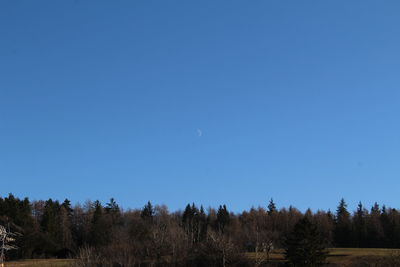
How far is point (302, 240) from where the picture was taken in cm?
8281

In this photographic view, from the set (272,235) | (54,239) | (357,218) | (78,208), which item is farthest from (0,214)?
(357,218)

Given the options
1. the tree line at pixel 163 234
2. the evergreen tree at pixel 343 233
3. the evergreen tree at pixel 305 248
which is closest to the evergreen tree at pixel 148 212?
the tree line at pixel 163 234

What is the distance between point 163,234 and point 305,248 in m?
33.5

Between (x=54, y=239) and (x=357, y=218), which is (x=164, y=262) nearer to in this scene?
(x=54, y=239)

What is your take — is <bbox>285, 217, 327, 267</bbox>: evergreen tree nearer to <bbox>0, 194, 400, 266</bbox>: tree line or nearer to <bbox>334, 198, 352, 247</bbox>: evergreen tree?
<bbox>0, 194, 400, 266</bbox>: tree line

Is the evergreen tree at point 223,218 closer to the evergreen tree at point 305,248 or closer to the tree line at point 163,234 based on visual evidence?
the tree line at point 163,234

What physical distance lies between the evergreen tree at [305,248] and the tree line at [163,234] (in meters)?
2.83

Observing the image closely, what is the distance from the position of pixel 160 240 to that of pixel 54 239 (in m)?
35.2

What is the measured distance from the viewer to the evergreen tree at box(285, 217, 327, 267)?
269 feet

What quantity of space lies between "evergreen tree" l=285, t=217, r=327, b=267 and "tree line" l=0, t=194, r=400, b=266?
2.83 meters

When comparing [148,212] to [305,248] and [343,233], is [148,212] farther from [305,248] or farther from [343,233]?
[305,248]

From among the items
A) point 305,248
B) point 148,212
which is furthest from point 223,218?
point 305,248

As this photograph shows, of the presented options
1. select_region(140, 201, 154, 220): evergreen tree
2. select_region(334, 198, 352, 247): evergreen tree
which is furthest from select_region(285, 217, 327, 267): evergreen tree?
select_region(140, 201, 154, 220): evergreen tree

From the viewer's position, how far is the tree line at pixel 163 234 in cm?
10144
